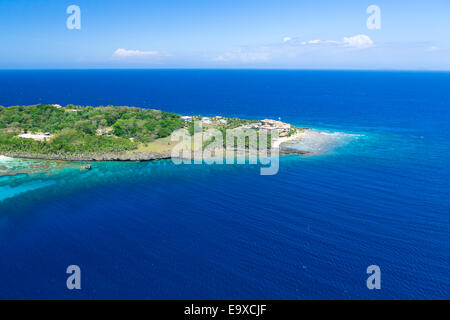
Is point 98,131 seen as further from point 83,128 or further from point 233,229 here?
point 233,229

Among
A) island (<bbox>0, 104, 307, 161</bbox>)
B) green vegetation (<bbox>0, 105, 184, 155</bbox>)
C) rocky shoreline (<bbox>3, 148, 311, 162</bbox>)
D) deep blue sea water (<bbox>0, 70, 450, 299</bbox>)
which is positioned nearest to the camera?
deep blue sea water (<bbox>0, 70, 450, 299</bbox>)

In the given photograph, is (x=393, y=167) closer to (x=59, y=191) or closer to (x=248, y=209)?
(x=248, y=209)

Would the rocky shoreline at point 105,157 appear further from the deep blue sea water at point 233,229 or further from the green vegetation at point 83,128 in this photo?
the deep blue sea water at point 233,229

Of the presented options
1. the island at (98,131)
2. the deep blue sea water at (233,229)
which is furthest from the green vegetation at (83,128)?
the deep blue sea water at (233,229)

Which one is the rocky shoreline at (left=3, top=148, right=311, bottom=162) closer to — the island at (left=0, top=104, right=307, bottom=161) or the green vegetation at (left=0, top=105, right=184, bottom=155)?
the island at (left=0, top=104, right=307, bottom=161)

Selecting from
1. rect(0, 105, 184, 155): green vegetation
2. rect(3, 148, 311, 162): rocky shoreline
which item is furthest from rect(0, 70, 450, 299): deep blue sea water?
rect(0, 105, 184, 155): green vegetation

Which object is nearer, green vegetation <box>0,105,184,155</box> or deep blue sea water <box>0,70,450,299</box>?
deep blue sea water <box>0,70,450,299</box>

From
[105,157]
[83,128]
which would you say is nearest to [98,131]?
[83,128]
